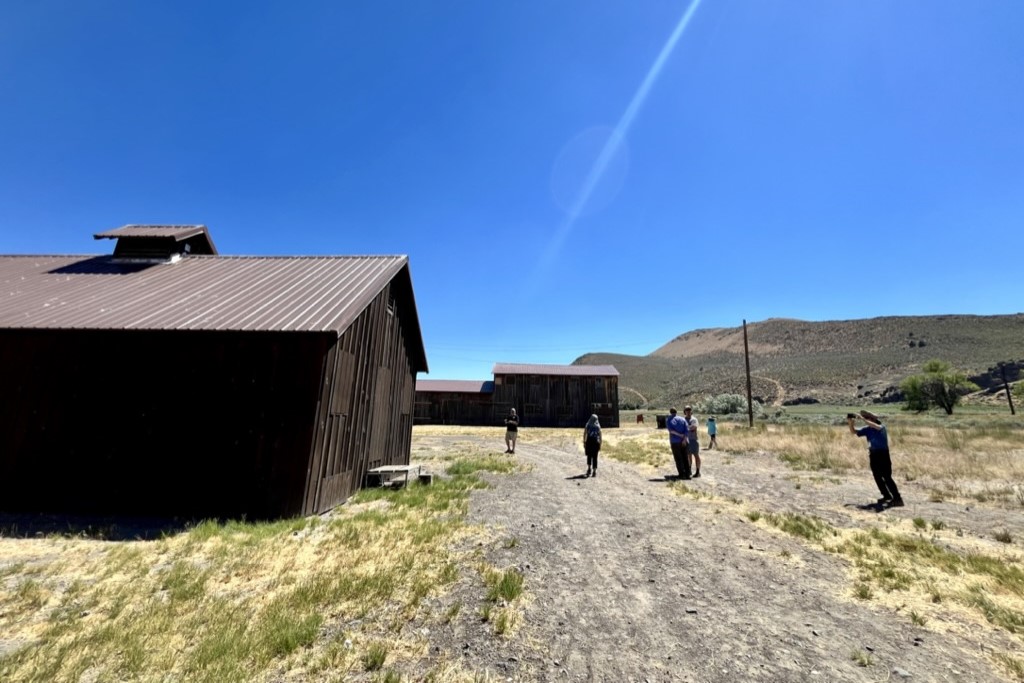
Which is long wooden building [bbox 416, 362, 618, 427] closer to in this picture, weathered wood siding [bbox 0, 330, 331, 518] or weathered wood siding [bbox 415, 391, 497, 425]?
weathered wood siding [bbox 415, 391, 497, 425]

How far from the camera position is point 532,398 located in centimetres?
4569

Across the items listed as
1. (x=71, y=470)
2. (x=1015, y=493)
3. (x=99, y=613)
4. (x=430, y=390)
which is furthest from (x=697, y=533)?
(x=430, y=390)

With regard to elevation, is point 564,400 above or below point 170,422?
above

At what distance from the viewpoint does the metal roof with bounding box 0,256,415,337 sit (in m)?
10.2

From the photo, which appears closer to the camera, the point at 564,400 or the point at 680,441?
the point at 680,441

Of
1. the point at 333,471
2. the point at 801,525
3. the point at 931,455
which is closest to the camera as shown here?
the point at 801,525

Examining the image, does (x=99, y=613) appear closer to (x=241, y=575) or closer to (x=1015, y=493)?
(x=241, y=575)

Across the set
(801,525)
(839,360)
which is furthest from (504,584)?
(839,360)

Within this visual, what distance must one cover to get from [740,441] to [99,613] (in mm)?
28799

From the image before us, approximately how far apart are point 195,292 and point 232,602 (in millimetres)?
10371

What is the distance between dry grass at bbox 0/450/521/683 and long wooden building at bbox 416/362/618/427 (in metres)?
37.2

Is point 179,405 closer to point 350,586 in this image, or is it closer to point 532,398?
point 350,586

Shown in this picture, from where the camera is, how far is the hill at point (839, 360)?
7244 centimetres

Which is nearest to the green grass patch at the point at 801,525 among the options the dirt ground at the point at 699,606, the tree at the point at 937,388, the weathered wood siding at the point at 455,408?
the dirt ground at the point at 699,606
